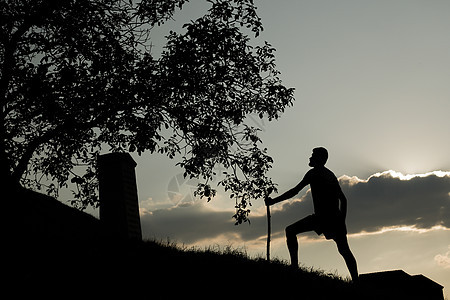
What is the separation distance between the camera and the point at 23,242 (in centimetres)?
1045

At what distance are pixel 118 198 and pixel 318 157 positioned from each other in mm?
5482

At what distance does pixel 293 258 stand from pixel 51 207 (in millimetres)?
11188

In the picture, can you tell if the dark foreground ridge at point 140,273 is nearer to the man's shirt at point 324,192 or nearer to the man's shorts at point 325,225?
the man's shorts at point 325,225

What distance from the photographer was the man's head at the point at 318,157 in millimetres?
10172

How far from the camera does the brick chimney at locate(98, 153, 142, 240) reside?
12.4m

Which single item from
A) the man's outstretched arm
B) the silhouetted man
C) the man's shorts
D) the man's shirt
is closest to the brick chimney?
the man's outstretched arm

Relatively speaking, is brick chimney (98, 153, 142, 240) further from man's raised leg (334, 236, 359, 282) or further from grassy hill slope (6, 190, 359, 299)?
man's raised leg (334, 236, 359, 282)

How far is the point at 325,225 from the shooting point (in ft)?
32.2

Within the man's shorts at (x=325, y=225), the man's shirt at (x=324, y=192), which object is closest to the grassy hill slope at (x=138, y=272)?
the man's shorts at (x=325, y=225)

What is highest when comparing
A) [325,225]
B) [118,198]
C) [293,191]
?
[118,198]

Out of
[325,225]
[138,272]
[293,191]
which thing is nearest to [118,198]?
[138,272]

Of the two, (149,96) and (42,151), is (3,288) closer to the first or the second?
(149,96)

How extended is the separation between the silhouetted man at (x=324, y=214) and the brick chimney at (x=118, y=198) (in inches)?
183

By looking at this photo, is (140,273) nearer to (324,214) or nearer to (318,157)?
(324,214)
